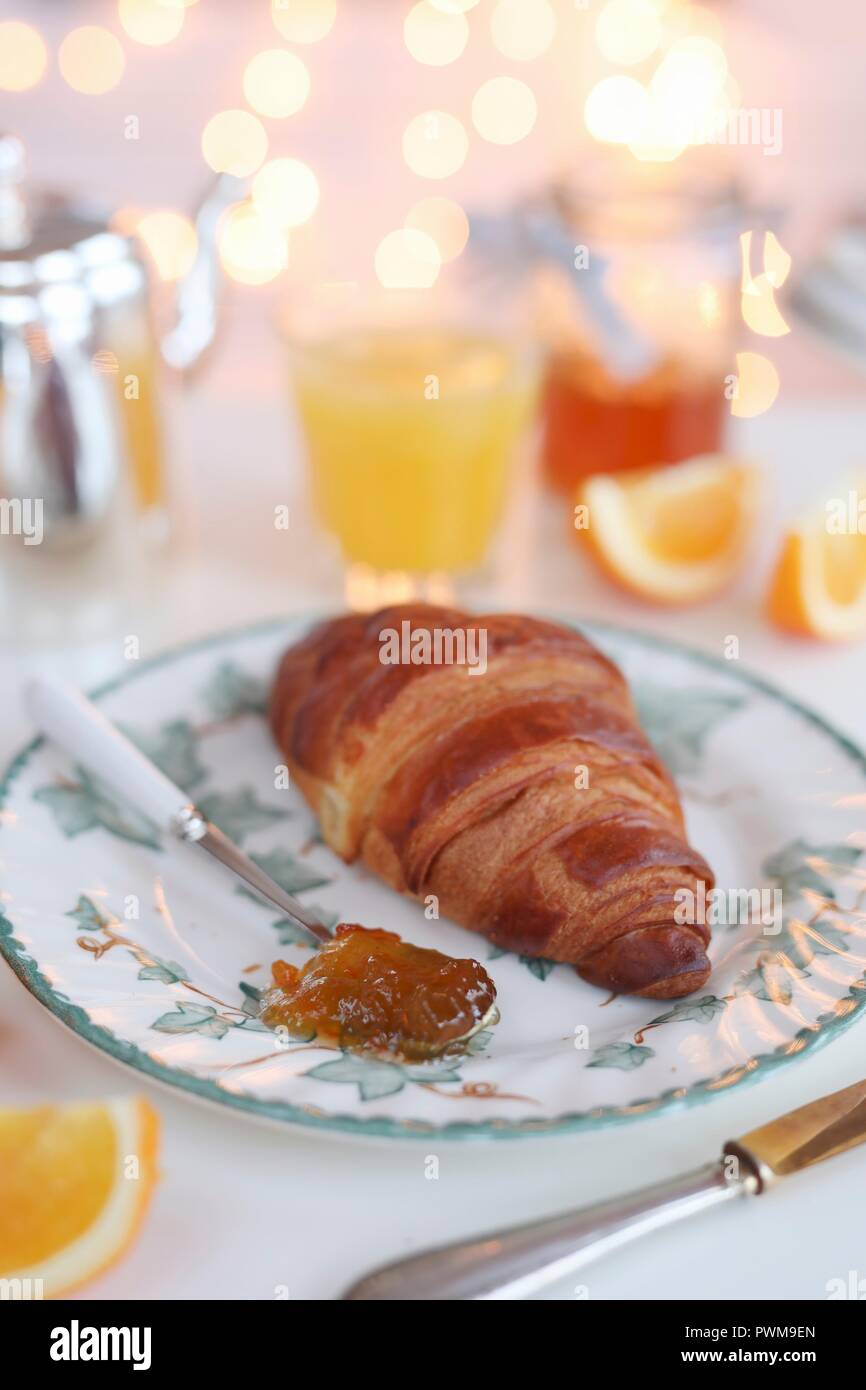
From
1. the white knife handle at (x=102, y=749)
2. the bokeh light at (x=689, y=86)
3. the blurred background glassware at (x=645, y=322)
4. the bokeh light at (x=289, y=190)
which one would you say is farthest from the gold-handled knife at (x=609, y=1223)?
the bokeh light at (x=689, y=86)

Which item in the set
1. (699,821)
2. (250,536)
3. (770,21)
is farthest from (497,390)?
(770,21)

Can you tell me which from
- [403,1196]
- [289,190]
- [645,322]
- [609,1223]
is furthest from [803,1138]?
[289,190]

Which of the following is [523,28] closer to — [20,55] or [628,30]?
[628,30]

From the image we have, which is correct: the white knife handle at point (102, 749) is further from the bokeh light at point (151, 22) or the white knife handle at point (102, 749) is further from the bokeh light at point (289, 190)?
the bokeh light at point (151, 22)

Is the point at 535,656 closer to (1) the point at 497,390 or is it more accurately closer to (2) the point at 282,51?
(1) the point at 497,390

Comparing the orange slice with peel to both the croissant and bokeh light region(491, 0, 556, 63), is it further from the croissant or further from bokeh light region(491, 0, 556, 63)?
bokeh light region(491, 0, 556, 63)
